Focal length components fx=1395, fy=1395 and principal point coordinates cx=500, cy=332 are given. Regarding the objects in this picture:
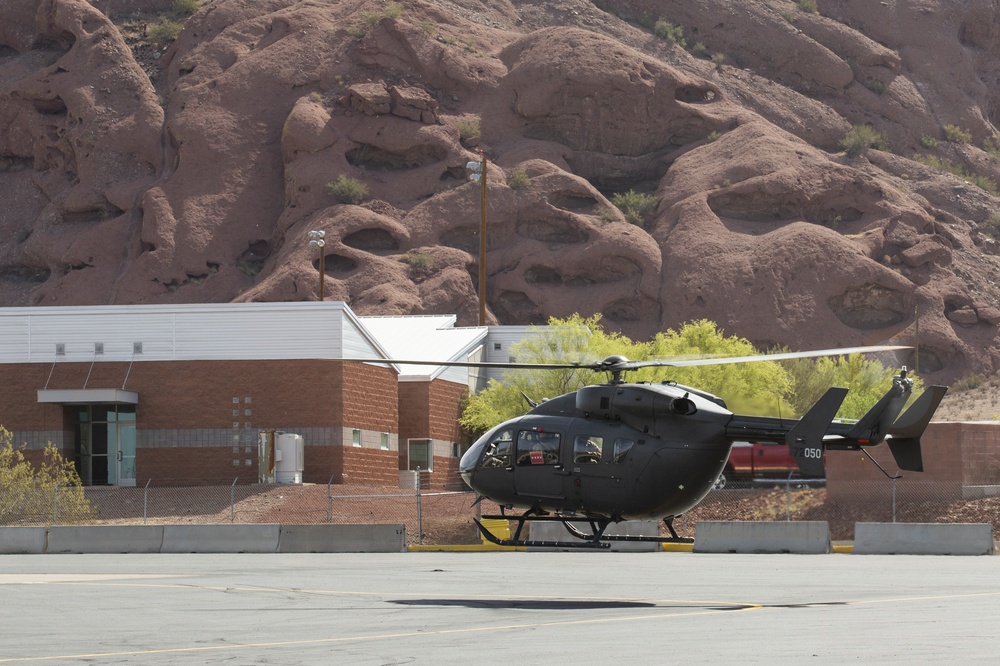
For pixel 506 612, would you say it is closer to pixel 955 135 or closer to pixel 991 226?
pixel 991 226

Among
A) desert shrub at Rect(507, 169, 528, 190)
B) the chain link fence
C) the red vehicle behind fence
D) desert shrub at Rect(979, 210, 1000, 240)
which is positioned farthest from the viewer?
desert shrub at Rect(979, 210, 1000, 240)

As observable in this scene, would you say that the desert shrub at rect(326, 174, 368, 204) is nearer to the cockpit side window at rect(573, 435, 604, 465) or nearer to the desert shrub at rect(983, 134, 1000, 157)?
the desert shrub at rect(983, 134, 1000, 157)

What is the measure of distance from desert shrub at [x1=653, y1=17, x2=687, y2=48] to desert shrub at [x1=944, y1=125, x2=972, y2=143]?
2246 cm

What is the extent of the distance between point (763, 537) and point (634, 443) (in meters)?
14.1

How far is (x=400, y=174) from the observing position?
94938mm

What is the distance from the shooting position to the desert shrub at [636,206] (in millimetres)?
95312

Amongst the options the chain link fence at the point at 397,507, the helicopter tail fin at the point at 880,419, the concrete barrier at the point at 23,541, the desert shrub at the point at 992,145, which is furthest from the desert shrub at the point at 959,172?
the helicopter tail fin at the point at 880,419

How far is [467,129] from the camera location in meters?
97.2

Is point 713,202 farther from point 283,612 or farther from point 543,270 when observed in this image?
point 283,612

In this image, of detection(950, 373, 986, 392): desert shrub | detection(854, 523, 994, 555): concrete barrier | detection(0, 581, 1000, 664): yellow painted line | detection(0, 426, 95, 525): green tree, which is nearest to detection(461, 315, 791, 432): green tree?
detection(0, 426, 95, 525): green tree

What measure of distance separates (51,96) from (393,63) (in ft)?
81.4

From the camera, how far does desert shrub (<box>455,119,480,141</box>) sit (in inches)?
3821

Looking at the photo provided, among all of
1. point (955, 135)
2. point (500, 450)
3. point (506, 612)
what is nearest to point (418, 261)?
point (955, 135)

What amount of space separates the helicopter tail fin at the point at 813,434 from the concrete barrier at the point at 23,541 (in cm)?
2320
